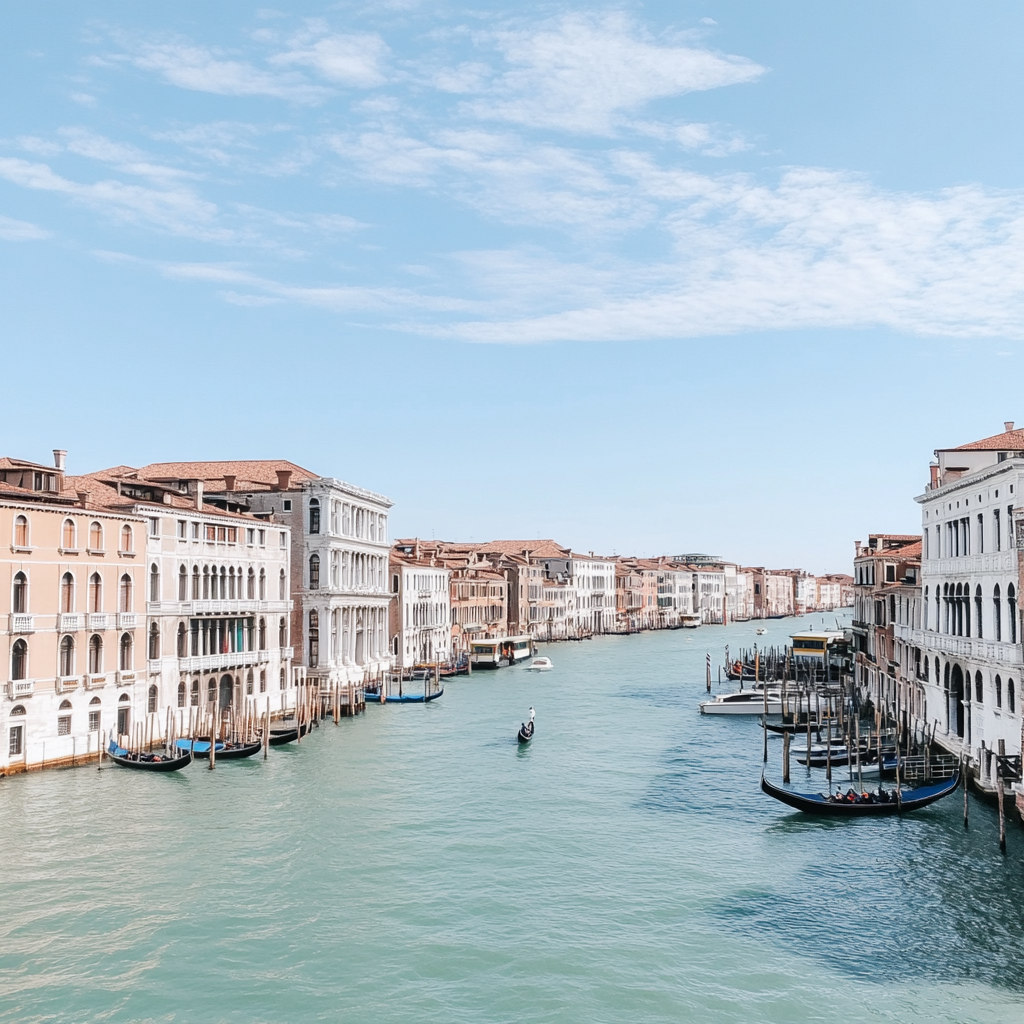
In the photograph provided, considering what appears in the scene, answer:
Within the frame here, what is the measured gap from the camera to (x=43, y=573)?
22328mm

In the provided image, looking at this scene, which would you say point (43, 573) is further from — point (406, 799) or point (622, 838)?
point (622, 838)

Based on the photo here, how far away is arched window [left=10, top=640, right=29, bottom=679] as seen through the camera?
21.5 metres

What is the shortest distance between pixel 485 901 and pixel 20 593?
42.5ft

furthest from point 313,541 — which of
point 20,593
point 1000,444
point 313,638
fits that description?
point 1000,444

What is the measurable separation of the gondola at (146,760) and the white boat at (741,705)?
65.3ft

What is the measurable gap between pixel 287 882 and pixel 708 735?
18.6 metres

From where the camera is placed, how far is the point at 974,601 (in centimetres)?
2119

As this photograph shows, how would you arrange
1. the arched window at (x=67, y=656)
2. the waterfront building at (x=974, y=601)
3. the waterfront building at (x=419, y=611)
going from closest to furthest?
the waterfront building at (x=974, y=601), the arched window at (x=67, y=656), the waterfront building at (x=419, y=611)

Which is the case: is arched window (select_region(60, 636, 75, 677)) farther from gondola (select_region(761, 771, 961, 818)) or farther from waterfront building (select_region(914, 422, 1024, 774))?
waterfront building (select_region(914, 422, 1024, 774))

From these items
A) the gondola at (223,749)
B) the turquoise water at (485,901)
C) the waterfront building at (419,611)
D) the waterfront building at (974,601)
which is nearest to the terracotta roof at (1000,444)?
the waterfront building at (974,601)

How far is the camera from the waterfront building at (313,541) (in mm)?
37094

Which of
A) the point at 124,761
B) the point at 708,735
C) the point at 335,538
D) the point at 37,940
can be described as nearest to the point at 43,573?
the point at 124,761

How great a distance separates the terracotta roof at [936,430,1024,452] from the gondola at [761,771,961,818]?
956 centimetres

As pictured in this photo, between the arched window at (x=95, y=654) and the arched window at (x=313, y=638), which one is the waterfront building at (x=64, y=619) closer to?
the arched window at (x=95, y=654)
